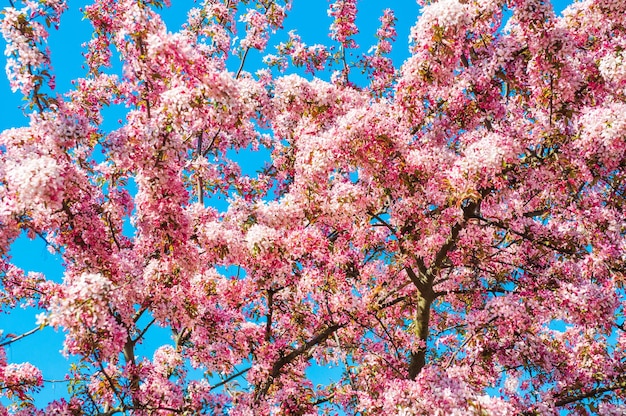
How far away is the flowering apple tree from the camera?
8539 mm

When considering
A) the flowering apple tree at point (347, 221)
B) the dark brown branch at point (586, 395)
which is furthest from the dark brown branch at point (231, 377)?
the dark brown branch at point (586, 395)

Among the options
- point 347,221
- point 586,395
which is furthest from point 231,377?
point 586,395

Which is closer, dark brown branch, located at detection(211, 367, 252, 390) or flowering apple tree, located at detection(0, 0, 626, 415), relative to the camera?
flowering apple tree, located at detection(0, 0, 626, 415)

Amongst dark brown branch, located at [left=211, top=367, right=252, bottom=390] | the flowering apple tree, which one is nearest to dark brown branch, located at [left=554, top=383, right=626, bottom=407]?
the flowering apple tree

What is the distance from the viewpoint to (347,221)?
11797mm

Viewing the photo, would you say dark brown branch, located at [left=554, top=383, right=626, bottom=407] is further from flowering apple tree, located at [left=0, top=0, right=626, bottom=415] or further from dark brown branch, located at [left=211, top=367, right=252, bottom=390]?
dark brown branch, located at [left=211, top=367, right=252, bottom=390]

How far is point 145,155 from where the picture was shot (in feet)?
28.5

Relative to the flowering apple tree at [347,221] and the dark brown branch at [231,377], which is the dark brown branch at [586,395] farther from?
the dark brown branch at [231,377]

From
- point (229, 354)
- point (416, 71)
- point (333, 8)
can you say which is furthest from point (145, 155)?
point (333, 8)

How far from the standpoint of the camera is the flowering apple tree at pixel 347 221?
8539 mm

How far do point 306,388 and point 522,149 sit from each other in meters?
7.26

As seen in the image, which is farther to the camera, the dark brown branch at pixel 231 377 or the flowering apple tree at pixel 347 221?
the dark brown branch at pixel 231 377

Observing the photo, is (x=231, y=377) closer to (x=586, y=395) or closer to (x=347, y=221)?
(x=347, y=221)

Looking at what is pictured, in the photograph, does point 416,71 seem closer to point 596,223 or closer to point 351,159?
point 351,159
